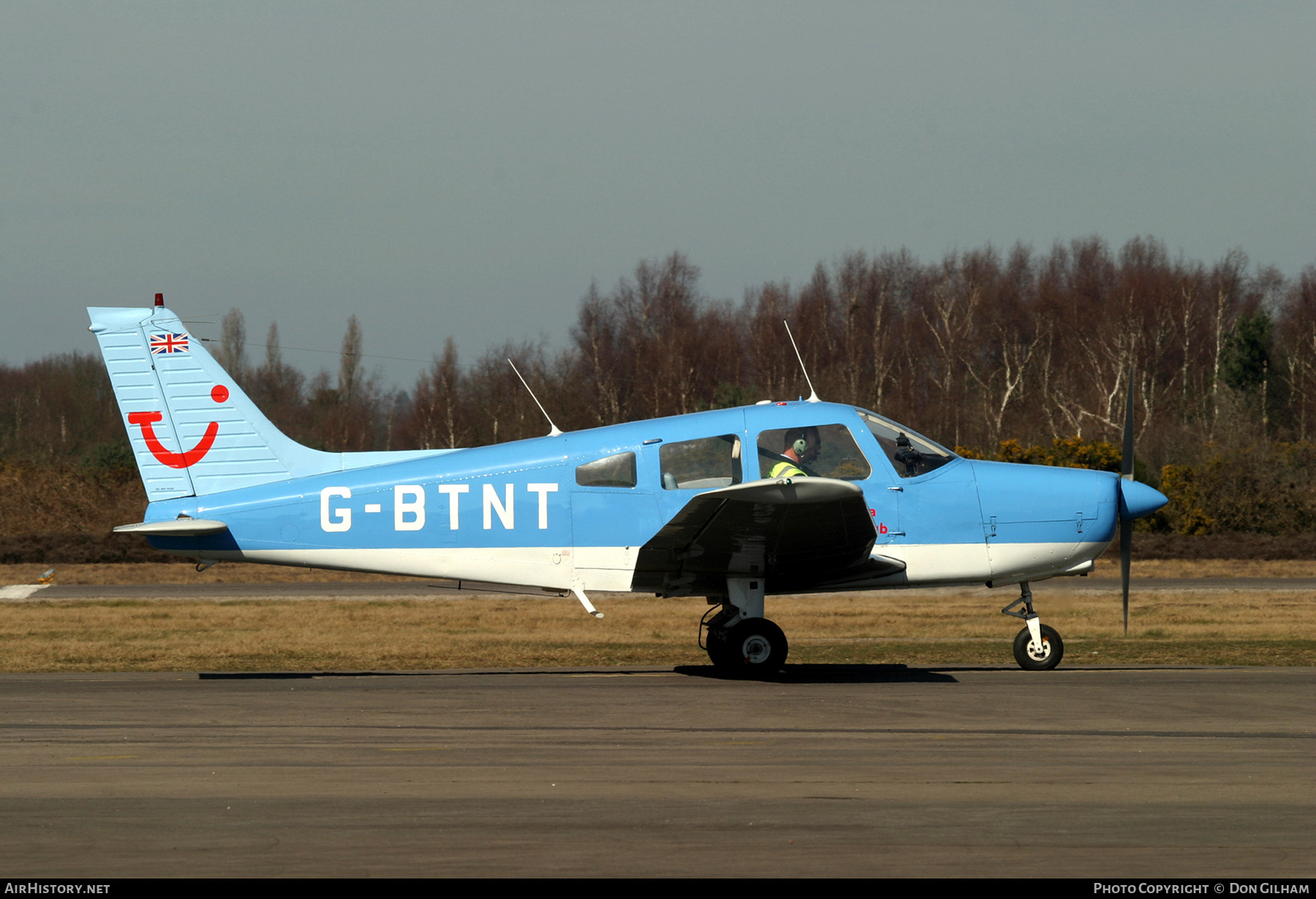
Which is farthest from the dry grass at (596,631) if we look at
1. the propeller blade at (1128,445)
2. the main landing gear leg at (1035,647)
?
the propeller blade at (1128,445)

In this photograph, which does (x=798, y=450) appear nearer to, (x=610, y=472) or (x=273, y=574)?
(x=610, y=472)

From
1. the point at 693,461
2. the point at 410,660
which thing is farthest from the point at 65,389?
the point at 693,461

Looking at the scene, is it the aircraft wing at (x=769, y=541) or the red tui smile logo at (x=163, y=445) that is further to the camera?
the red tui smile logo at (x=163, y=445)

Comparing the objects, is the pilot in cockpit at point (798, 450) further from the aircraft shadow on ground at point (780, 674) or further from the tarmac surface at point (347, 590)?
the tarmac surface at point (347, 590)

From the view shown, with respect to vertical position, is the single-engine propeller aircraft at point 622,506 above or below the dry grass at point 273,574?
above

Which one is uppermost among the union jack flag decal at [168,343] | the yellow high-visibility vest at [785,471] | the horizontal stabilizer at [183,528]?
the union jack flag decal at [168,343]

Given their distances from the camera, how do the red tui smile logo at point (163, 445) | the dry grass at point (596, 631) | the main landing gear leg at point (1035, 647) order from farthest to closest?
the dry grass at point (596, 631) → the main landing gear leg at point (1035, 647) → the red tui smile logo at point (163, 445)

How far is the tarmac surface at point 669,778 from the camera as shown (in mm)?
4816

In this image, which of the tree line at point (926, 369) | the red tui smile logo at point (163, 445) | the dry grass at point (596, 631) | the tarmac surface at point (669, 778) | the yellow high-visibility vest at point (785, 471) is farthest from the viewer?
the tree line at point (926, 369)

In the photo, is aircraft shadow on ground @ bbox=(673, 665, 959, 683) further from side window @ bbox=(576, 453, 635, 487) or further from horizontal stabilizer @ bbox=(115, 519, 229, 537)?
horizontal stabilizer @ bbox=(115, 519, 229, 537)

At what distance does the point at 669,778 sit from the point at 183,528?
552 centimetres

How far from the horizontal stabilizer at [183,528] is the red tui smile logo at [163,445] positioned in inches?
21.8

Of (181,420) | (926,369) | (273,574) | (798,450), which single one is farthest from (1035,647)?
(926,369)

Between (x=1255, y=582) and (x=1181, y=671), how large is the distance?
14.1 meters
